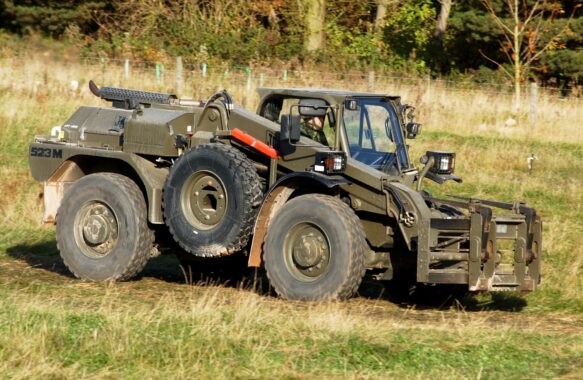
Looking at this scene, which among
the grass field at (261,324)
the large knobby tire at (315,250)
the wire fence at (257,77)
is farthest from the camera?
the wire fence at (257,77)

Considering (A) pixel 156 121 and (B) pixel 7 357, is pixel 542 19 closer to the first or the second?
(A) pixel 156 121

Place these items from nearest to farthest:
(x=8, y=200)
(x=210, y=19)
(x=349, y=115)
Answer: (x=349, y=115), (x=8, y=200), (x=210, y=19)

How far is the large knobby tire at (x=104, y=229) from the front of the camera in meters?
11.8

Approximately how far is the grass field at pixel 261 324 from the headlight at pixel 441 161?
1.34m

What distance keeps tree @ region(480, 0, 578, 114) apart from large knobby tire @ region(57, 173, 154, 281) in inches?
932

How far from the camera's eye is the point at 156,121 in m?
12.0

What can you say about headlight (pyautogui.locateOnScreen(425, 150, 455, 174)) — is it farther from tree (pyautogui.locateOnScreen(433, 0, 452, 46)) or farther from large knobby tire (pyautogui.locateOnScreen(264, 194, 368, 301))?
tree (pyautogui.locateOnScreen(433, 0, 452, 46))

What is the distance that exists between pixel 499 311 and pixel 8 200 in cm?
882

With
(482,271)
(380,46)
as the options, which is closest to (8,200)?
(482,271)

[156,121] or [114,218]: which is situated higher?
[156,121]

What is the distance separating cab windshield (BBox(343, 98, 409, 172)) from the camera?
1131cm

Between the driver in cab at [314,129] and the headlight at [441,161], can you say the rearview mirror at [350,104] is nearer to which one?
the driver in cab at [314,129]

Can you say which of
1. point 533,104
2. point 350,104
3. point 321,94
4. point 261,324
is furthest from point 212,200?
point 533,104

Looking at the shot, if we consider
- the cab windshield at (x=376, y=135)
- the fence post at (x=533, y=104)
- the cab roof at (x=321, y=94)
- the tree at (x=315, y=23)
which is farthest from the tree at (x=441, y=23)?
the cab windshield at (x=376, y=135)
